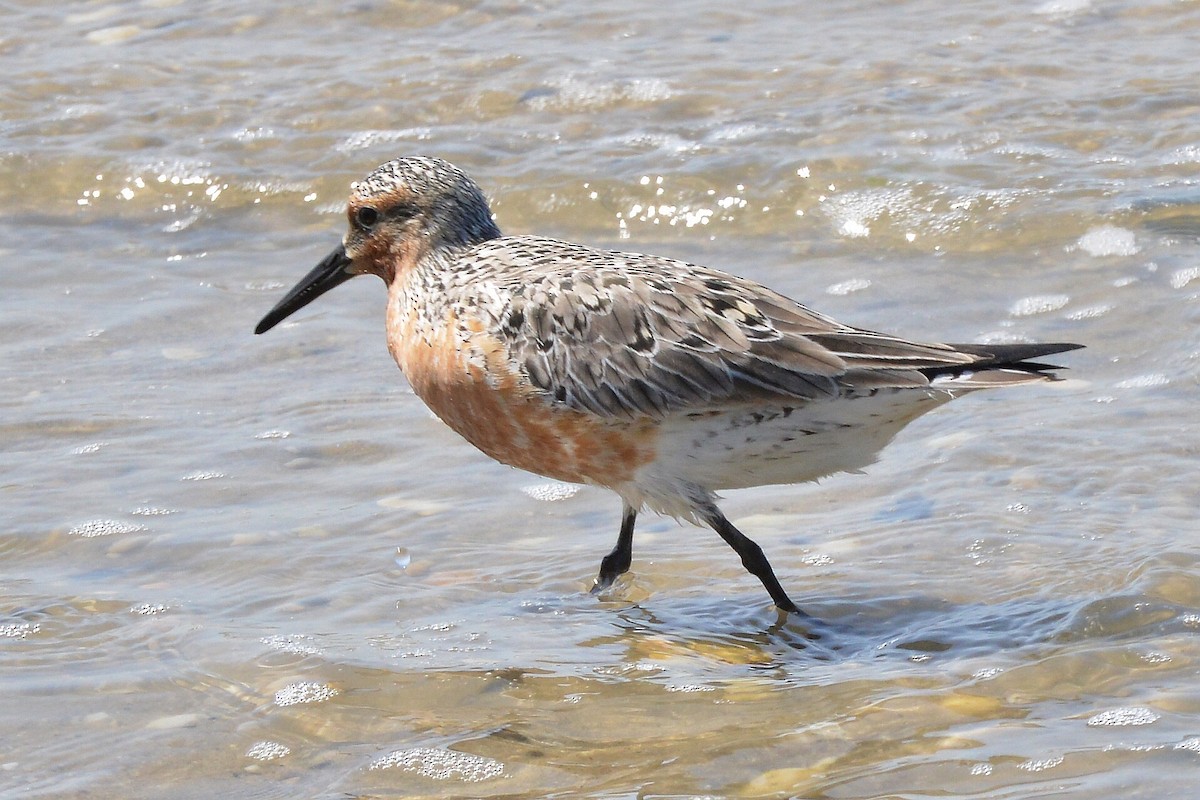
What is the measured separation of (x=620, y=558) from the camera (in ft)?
22.7

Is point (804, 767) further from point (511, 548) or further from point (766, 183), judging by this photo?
point (766, 183)

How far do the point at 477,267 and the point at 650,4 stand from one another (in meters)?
7.14

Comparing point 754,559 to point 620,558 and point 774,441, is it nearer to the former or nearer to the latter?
point 774,441

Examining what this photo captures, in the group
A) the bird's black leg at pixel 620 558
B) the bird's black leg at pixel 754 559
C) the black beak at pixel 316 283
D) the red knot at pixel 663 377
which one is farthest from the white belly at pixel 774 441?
the black beak at pixel 316 283

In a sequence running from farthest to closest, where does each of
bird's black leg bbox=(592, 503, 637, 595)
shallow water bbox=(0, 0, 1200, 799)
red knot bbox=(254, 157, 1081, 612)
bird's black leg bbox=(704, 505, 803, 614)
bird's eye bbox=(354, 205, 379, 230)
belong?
1. bird's eye bbox=(354, 205, 379, 230)
2. bird's black leg bbox=(592, 503, 637, 595)
3. bird's black leg bbox=(704, 505, 803, 614)
4. red knot bbox=(254, 157, 1081, 612)
5. shallow water bbox=(0, 0, 1200, 799)

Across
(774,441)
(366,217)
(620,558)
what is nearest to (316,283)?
(366,217)

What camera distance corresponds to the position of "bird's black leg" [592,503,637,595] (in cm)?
689

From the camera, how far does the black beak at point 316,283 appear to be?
25.5 feet

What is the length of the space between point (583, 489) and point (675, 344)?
1.78 meters

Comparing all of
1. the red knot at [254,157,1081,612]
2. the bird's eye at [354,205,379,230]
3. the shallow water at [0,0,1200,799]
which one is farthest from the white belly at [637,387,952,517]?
the bird's eye at [354,205,379,230]

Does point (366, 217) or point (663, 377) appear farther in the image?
point (366, 217)

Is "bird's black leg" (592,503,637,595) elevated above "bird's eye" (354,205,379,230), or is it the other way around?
"bird's eye" (354,205,379,230)

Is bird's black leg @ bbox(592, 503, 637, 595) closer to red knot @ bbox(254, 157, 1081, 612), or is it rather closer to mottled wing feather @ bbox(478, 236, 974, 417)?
red knot @ bbox(254, 157, 1081, 612)

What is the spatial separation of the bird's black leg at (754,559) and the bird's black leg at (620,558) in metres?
0.45
